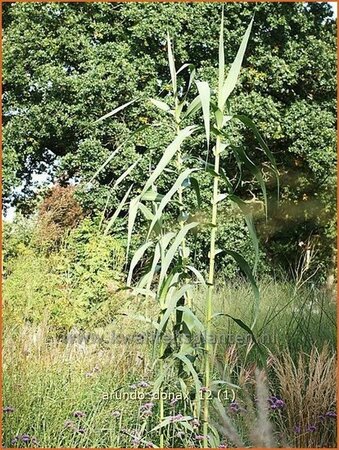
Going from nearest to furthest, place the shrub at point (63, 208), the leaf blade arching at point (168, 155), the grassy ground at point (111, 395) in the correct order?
the leaf blade arching at point (168, 155)
the grassy ground at point (111, 395)
the shrub at point (63, 208)

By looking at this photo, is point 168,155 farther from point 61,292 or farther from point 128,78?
point 128,78

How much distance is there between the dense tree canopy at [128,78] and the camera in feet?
31.1

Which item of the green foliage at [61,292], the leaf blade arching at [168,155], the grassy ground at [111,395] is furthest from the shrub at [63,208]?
the leaf blade arching at [168,155]

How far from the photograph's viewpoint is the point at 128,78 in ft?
30.8

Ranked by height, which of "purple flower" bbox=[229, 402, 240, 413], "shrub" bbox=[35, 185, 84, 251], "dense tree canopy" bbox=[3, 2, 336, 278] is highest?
"dense tree canopy" bbox=[3, 2, 336, 278]

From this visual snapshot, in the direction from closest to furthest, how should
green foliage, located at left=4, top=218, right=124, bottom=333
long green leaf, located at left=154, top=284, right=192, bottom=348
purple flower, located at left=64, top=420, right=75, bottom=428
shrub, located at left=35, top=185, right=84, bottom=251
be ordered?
long green leaf, located at left=154, top=284, right=192, bottom=348
purple flower, located at left=64, top=420, right=75, bottom=428
green foliage, located at left=4, top=218, right=124, bottom=333
shrub, located at left=35, top=185, right=84, bottom=251

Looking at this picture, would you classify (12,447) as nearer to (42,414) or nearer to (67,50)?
(42,414)

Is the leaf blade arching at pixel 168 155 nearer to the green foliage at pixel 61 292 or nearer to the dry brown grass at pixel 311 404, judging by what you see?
the dry brown grass at pixel 311 404

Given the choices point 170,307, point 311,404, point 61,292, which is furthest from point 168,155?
point 61,292

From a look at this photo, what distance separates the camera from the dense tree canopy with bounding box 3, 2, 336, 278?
949 cm

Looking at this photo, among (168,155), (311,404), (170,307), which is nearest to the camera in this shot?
(168,155)

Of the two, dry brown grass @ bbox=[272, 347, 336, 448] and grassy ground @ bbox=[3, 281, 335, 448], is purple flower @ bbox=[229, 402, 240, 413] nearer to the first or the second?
grassy ground @ bbox=[3, 281, 335, 448]

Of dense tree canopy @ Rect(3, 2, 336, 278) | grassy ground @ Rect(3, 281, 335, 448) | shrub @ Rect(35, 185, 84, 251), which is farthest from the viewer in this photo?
dense tree canopy @ Rect(3, 2, 336, 278)

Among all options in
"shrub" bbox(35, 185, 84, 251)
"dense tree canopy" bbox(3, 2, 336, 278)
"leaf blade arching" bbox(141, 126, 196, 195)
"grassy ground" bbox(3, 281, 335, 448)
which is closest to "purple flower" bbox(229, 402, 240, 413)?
A: "grassy ground" bbox(3, 281, 335, 448)
